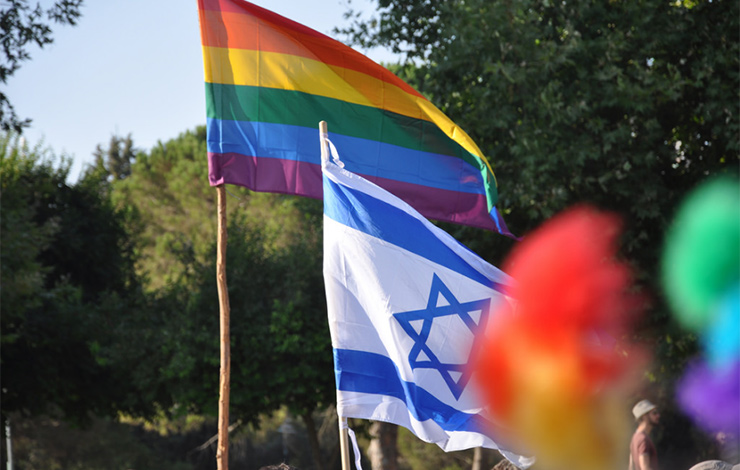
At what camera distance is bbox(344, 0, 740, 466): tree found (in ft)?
33.7

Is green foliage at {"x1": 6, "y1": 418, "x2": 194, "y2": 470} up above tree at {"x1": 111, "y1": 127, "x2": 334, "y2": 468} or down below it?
below

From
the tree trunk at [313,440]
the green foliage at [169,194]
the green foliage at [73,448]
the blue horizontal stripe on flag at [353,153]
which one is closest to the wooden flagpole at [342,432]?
the blue horizontal stripe on flag at [353,153]

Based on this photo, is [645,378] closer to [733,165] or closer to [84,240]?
Result: [733,165]

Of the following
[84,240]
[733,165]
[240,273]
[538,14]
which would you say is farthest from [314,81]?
[84,240]

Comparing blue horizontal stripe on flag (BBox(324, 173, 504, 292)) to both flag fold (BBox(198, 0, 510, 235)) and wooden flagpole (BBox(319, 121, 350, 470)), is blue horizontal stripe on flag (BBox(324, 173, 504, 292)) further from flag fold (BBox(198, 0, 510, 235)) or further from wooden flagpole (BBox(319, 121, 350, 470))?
flag fold (BBox(198, 0, 510, 235))

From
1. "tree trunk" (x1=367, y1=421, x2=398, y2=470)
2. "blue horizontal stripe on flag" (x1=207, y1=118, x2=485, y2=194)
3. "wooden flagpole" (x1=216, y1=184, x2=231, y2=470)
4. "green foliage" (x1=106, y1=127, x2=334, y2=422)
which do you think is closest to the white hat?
"blue horizontal stripe on flag" (x1=207, y1=118, x2=485, y2=194)

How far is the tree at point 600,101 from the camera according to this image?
10258 mm

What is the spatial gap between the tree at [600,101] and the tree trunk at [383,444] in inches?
188

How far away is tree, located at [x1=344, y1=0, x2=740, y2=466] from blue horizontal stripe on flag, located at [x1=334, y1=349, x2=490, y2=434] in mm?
6113

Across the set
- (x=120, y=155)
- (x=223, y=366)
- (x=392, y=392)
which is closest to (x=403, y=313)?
(x=392, y=392)

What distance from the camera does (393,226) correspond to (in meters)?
4.71

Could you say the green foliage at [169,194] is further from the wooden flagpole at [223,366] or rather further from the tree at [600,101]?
the wooden flagpole at [223,366]

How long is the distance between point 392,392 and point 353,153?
2.15 metres

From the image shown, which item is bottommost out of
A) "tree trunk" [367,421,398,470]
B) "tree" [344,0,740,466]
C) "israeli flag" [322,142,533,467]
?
"tree trunk" [367,421,398,470]
